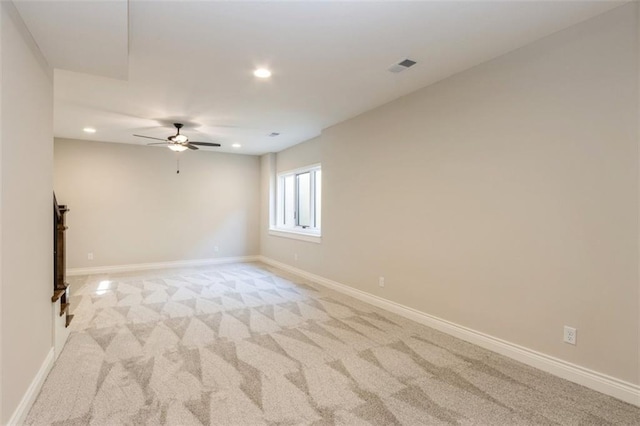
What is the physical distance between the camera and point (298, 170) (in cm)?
657

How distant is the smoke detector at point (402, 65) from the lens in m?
2.95

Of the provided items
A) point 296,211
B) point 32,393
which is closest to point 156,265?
point 296,211

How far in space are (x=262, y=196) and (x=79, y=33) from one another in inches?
227

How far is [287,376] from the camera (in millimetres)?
2461

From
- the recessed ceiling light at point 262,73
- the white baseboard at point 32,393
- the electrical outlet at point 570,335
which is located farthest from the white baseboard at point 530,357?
the white baseboard at point 32,393

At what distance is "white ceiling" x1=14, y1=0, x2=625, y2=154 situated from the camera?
2150 mm

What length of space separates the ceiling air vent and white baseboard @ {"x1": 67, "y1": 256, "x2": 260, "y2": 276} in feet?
18.9

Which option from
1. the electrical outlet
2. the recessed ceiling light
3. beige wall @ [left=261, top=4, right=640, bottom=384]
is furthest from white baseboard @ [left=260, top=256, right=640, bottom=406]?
the recessed ceiling light

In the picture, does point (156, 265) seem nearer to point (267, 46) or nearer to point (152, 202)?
point (152, 202)

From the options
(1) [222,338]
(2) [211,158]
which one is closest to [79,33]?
(1) [222,338]

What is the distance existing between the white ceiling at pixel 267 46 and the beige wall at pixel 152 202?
7.54ft

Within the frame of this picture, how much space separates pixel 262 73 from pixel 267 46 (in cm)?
54

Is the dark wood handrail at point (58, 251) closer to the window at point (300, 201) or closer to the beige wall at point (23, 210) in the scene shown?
the beige wall at point (23, 210)

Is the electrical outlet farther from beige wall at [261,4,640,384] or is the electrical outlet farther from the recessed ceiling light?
the recessed ceiling light
